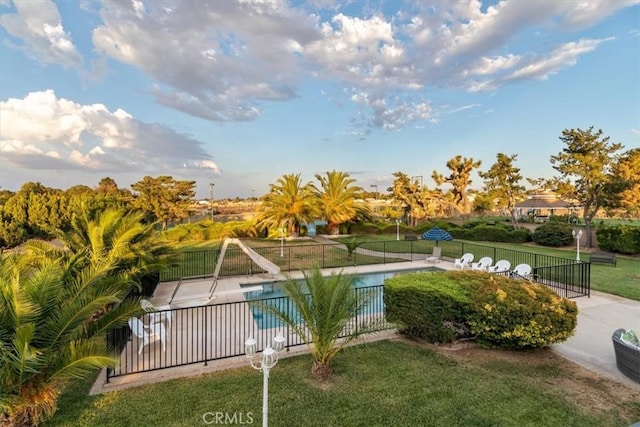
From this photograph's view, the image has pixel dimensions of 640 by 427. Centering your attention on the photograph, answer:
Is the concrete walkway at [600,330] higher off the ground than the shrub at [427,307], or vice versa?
the shrub at [427,307]

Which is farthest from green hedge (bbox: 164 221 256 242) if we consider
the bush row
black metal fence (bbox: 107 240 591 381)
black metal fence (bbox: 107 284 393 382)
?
the bush row

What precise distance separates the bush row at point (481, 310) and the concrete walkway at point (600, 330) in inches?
22.3

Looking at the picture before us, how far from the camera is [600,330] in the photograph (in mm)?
7012

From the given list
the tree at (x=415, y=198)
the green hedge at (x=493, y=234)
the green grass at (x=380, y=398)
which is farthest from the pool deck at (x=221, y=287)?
the tree at (x=415, y=198)

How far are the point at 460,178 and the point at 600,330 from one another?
89.3 ft

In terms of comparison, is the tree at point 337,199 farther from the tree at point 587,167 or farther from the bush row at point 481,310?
the bush row at point 481,310

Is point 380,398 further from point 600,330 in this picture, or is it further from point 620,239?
point 620,239

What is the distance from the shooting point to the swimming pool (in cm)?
630

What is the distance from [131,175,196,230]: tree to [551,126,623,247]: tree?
126ft

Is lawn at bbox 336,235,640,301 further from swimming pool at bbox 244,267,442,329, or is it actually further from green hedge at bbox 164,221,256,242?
green hedge at bbox 164,221,256,242

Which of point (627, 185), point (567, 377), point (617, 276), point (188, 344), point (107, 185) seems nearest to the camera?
point (567, 377)

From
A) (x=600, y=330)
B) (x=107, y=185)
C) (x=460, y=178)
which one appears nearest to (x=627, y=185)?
(x=460, y=178)

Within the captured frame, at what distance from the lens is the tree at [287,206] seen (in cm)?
2611

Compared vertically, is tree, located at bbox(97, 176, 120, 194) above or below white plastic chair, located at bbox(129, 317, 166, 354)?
above
